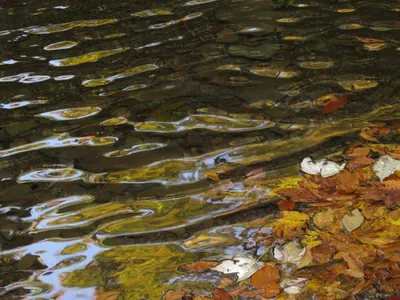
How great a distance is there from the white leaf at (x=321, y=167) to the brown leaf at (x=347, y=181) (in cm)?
3

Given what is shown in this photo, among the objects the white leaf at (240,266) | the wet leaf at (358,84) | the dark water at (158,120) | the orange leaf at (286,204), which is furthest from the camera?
the wet leaf at (358,84)

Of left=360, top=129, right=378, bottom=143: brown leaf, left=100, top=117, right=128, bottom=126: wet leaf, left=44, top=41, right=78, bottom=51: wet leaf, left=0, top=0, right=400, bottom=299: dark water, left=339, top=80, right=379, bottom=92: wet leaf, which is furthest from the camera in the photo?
left=44, top=41, right=78, bottom=51: wet leaf

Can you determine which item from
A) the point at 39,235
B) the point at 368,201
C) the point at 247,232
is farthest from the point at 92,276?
the point at 368,201

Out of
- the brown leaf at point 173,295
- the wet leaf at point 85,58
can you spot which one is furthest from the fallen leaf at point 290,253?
the wet leaf at point 85,58

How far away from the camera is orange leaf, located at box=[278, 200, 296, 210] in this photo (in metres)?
2.51

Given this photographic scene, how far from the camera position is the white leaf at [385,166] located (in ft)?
8.68

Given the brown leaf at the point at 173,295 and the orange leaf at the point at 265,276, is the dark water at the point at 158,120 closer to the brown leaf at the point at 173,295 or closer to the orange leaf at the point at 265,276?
the brown leaf at the point at 173,295

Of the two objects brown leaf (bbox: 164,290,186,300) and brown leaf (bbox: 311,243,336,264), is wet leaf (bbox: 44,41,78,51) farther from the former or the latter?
brown leaf (bbox: 311,243,336,264)

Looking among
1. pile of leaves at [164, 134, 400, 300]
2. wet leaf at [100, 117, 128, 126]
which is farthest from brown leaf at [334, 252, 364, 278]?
wet leaf at [100, 117, 128, 126]

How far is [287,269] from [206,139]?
1.08 meters

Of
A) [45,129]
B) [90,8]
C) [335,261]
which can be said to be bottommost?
[335,261]

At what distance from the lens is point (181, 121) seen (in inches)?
125

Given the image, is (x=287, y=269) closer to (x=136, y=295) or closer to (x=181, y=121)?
(x=136, y=295)

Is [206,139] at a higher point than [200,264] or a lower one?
higher
